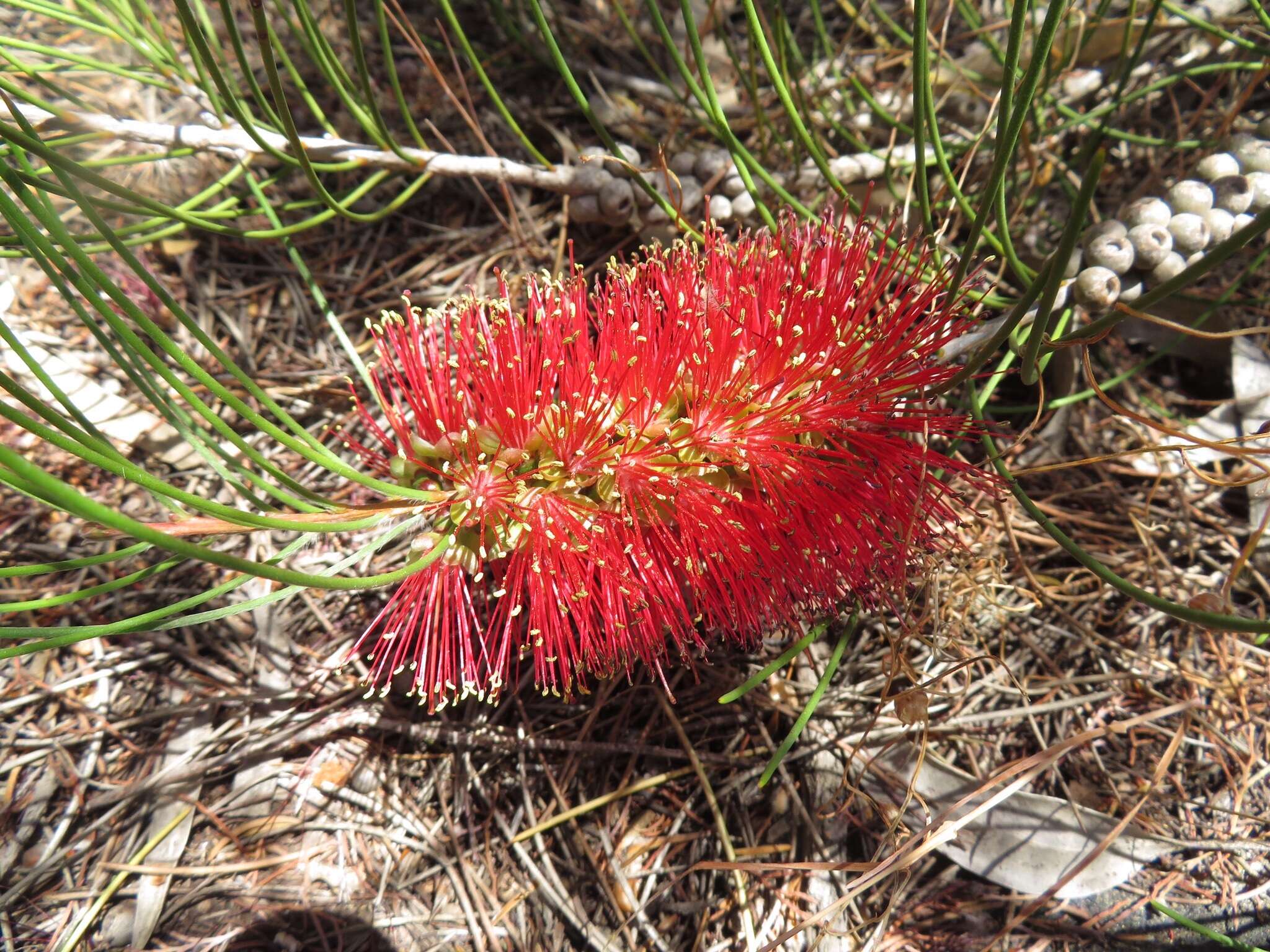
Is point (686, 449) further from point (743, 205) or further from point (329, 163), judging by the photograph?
point (329, 163)

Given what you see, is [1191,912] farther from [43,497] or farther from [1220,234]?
[43,497]

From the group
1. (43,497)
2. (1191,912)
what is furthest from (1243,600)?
(43,497)

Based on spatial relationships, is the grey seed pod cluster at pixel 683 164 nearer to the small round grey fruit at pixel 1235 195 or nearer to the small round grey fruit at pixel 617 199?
the small round grey fruit at pixel 617 199

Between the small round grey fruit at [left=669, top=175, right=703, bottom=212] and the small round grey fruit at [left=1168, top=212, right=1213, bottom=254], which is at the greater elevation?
the small round grey fruit at [left=669, top=175, right=703, bottom=212]

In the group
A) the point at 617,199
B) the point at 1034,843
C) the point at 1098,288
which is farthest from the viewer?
the point at 617,199

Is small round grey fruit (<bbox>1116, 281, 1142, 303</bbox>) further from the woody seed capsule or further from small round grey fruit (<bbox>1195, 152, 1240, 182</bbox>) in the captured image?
the woody seed capsule

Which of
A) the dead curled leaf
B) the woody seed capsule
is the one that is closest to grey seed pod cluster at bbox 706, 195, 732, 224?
the woody seed capsule

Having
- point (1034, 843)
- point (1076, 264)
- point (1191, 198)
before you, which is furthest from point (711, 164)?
point (1034, 843)
